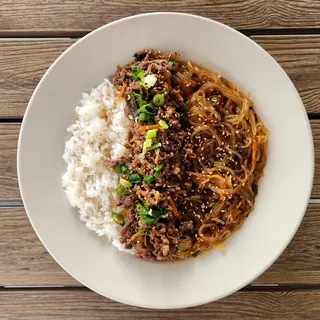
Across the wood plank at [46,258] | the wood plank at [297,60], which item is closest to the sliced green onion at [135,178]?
the wood plank at [46,258]

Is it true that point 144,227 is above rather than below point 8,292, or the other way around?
above

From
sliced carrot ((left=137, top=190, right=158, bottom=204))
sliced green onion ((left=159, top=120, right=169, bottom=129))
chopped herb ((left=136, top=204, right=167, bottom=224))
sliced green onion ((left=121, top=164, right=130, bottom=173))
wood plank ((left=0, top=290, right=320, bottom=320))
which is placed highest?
sliced green onion ((left=159, top=120, right=169, bottom=129))

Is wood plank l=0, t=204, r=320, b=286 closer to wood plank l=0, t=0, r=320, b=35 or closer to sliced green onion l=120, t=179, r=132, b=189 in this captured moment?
sliced green onion l=120, t=179, r=132, b=189

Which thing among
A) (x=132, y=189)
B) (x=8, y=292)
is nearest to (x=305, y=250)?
(x=132, y=189)

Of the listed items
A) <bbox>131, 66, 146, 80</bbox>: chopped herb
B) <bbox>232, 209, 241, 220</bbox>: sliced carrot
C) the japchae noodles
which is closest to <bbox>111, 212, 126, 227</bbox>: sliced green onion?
the japchae noodles

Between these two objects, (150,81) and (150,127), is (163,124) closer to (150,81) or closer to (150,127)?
(150,127)

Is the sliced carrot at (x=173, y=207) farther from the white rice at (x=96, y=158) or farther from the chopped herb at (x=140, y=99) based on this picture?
the chopped herb at (x=140, y=99)

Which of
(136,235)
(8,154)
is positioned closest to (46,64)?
(8,154)

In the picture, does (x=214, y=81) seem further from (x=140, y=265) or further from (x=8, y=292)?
(x=8, y=292)
